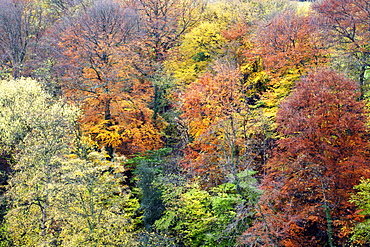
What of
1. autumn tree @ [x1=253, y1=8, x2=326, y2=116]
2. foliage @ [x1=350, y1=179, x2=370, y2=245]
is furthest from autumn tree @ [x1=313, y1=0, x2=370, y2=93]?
foliage @ [x1=350, y1=179, x2=370, y2=245]

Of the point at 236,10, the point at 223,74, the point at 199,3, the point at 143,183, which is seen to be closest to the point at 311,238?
the point at 143,183

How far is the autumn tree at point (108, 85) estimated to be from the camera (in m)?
25.1

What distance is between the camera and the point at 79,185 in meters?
16.8

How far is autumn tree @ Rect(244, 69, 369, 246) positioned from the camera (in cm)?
1511

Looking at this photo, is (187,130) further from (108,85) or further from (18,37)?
(18,37)

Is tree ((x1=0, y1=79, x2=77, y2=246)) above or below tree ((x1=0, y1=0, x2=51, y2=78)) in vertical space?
below

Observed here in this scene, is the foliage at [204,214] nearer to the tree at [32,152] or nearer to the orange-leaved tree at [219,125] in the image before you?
the orange-leaved tree at [219,125]

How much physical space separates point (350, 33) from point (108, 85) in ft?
60.5

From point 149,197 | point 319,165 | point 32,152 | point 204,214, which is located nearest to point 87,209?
point 149,197

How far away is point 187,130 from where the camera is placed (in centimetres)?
2502

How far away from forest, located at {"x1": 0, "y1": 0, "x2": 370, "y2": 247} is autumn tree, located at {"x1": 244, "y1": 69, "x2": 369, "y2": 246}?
0.08m

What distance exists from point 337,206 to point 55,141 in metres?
17.0

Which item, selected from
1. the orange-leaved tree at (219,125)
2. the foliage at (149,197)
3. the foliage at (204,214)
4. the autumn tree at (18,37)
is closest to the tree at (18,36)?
the autumn tree at (18,37)

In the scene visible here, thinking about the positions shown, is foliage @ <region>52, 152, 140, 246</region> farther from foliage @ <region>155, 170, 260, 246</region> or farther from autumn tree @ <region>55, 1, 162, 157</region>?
autumn tree @ <region>55, 1, 162, 157</region>
